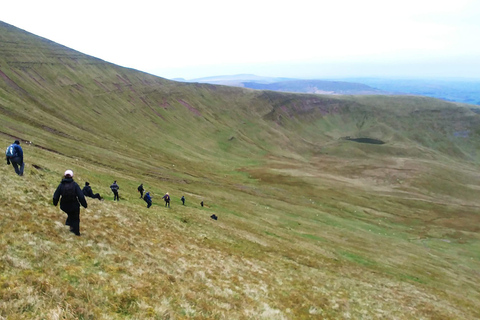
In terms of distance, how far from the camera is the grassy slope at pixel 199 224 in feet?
49.0

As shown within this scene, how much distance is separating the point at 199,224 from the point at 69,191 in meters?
23.3

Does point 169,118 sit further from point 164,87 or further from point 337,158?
point 337,158

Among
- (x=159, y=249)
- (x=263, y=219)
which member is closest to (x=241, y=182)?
(x=263, y=219)

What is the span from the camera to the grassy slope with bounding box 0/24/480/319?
1493 cm

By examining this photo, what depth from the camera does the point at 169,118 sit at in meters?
166

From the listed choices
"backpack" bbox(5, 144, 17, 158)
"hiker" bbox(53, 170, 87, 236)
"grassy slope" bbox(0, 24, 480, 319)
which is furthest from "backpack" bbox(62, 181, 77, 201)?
"backpack" bbox(5, 144, 17, 158)

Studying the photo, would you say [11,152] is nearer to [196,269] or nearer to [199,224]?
[196,269]

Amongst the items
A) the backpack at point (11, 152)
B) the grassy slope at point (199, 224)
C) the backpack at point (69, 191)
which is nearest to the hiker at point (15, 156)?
the backpack at point (11, 152)

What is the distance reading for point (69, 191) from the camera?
53.2 ft

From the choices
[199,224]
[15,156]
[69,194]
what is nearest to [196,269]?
[69,194]

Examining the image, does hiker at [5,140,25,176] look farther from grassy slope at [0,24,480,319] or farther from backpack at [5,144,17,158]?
grassy slope at [0,24,480,319]

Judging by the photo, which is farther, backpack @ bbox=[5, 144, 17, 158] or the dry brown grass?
backpack @ bbox=[5, 144, 17, 158]

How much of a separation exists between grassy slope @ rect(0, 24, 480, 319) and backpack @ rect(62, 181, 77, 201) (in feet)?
9.08

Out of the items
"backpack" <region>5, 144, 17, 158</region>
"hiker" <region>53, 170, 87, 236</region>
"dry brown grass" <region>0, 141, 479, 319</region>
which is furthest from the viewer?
"backpack" <region>5, 144, 17, 158</region>
